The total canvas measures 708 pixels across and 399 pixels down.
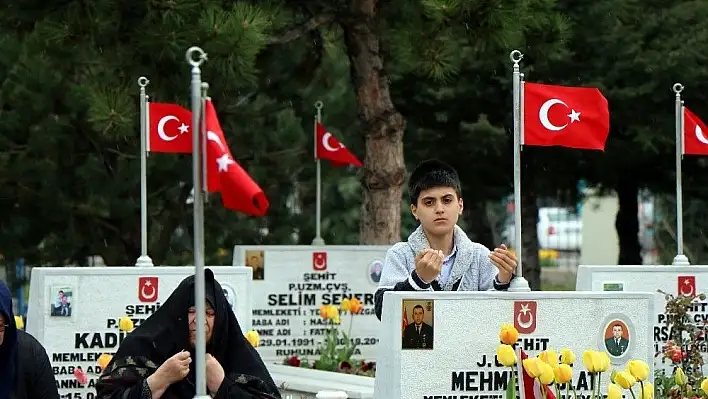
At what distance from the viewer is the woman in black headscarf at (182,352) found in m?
6.43

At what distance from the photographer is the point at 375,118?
49.7 ft

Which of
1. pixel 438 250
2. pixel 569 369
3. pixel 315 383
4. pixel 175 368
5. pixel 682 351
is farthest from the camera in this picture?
pixel 315 383

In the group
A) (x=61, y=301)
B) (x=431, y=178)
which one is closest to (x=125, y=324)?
(x=61, y=301)

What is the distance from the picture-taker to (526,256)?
19.7 meters

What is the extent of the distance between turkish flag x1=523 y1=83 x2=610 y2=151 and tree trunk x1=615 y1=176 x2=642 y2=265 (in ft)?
36.9

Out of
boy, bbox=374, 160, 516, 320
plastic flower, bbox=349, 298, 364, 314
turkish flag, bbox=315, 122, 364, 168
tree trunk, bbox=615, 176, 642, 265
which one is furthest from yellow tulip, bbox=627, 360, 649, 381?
tree trunk, bbox=615, 176, 642, 265

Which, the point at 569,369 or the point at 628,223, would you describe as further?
the point at 628,223

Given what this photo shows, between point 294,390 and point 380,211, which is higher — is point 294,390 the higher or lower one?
the lower one

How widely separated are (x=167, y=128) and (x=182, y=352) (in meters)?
5.89

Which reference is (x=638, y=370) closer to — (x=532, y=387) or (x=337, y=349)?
(x=532, y=387)

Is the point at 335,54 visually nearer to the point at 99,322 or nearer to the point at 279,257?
the point at 279,257

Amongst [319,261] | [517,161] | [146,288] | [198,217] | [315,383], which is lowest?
[315,383]

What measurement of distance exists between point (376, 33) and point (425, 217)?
764cm

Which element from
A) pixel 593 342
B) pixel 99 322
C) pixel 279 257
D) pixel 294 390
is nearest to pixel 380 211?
pixel 279 257
